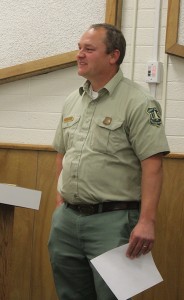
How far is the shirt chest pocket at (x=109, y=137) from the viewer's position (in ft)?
6.52

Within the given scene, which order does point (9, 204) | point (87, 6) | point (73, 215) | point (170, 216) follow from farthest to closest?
point (87, 6) → point (170, 216) → point (73, 215) → point (9, 204)

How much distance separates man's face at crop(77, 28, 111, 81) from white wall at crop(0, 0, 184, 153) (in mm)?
601

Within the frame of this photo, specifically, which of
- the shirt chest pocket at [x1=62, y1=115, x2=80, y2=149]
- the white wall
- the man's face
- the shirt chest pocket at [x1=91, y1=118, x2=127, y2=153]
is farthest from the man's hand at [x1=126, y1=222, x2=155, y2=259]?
the white wall

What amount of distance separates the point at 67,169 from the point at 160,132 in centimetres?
40

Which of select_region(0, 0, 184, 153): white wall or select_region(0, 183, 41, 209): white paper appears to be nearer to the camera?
select_region(0, 183, 41, 209): white paper

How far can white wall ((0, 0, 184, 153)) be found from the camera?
8.48 feet

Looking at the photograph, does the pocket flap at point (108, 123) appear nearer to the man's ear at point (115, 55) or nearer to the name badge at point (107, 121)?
the name badge at point (107, 121)

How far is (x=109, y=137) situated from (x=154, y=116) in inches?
7.5

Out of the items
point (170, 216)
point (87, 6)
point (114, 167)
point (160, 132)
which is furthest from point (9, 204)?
point (87, 6)

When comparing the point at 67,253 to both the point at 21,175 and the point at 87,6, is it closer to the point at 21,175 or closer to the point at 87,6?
the point at 21,175

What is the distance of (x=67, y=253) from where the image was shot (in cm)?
207

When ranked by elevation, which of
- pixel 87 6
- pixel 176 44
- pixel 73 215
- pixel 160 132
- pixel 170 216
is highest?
pixel 87 6

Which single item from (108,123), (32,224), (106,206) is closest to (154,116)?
(108,123)

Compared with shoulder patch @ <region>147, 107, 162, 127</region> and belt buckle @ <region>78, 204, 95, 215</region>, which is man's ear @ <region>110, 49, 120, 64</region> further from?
belt buckle @ <region>78, 204, 95, 215</region>
